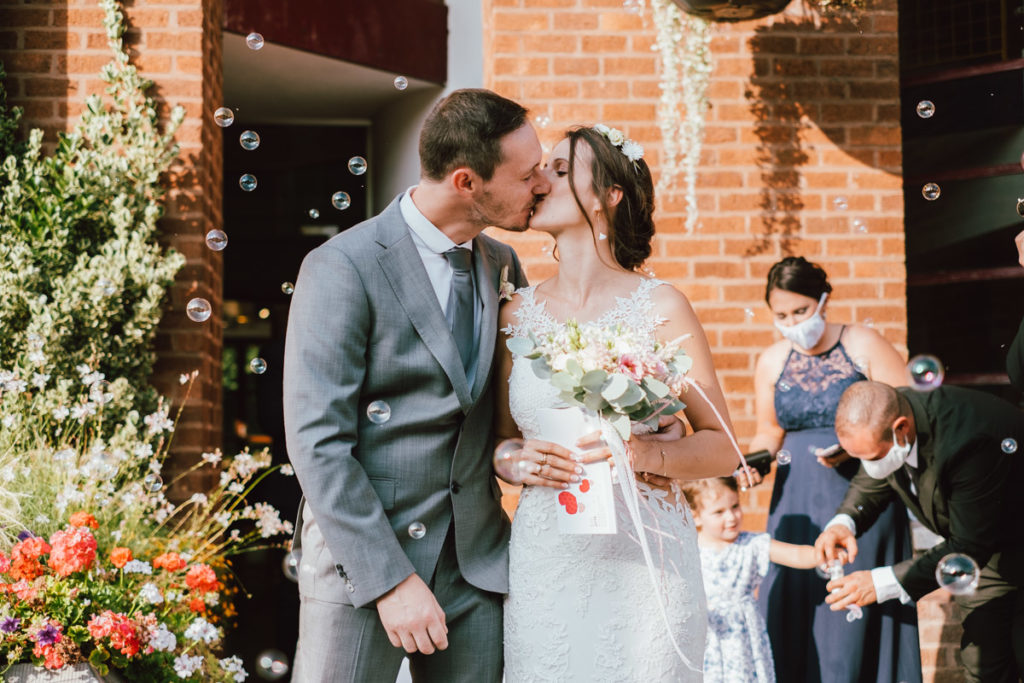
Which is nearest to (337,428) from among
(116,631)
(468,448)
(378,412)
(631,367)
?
(378,412)

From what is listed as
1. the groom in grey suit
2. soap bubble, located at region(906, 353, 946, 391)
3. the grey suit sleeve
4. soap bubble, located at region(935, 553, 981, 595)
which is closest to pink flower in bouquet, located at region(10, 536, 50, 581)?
the groom in grey suit

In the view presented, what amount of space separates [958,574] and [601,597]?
1.70 metres

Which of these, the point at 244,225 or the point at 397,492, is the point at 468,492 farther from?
the point at 244,225

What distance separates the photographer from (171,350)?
4676mm

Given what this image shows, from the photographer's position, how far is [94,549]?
10.7ft

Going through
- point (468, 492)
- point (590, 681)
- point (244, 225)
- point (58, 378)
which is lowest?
point (590, 681)

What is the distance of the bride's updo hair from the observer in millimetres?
2840

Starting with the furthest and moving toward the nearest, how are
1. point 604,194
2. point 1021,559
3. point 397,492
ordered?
point 1021,559
point 604,194
point 397,492

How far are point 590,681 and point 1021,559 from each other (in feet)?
7.08

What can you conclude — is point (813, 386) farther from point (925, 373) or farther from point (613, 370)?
point (613, 370)

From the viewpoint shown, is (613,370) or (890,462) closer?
(613,370)

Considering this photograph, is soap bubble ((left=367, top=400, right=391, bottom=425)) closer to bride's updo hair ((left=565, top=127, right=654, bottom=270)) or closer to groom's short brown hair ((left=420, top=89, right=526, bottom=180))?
groom's short brown hair ((left=420, top=89, right=526, bottom=180))

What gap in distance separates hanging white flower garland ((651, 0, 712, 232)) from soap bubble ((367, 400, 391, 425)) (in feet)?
9.41

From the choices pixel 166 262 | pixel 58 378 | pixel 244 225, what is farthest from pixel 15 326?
pixel 244 225
